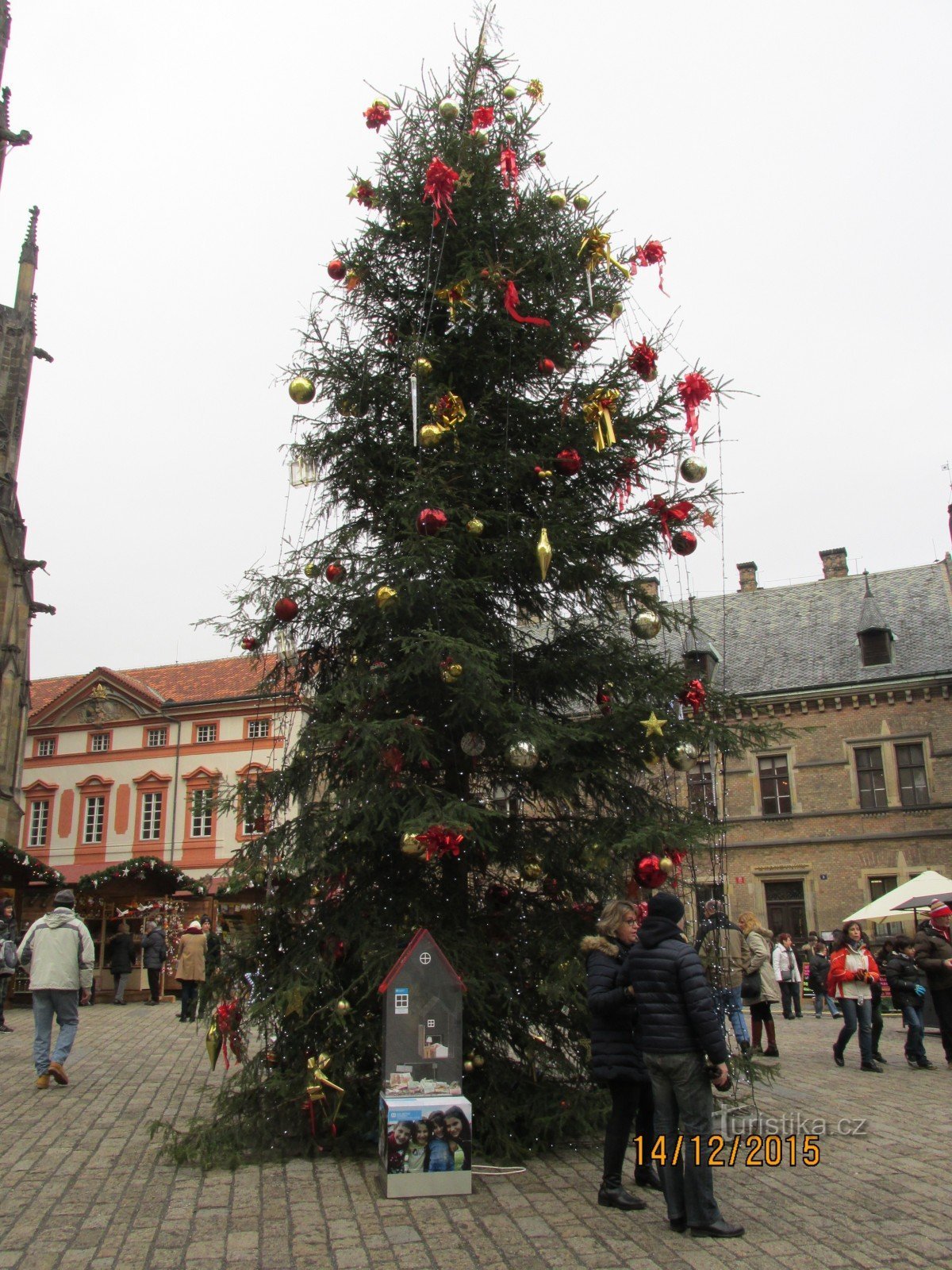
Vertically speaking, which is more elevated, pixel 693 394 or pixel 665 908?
pixel 693 394

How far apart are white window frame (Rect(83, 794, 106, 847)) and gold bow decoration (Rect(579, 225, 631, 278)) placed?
4257 centimetres

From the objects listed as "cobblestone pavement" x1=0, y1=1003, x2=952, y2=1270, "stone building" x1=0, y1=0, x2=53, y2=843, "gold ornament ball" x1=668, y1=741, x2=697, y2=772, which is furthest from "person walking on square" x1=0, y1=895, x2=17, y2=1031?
"stone building" x1=0, y1=0, x2=53, y2=843

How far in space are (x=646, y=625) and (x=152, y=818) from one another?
134ft

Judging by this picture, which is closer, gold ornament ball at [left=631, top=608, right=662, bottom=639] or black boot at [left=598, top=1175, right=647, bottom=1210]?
black boot at [left=598, top=1175, right=647, bottom=1210]

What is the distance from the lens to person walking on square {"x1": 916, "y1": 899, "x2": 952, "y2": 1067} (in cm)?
1238

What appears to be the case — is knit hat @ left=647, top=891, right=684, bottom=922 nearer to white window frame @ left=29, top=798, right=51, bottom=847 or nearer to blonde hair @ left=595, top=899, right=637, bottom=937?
blonde hair @ left=595, top=899, right=637, bottom=937

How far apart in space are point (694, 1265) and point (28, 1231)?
3452 mm

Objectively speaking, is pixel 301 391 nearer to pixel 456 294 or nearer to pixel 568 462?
pixel 456 294

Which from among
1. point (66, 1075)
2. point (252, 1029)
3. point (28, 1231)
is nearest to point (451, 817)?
point (252, 1029)

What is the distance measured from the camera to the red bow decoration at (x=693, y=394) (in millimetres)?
8578

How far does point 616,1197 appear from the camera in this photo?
616 centimetres

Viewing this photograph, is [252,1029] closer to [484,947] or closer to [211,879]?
[211,879]

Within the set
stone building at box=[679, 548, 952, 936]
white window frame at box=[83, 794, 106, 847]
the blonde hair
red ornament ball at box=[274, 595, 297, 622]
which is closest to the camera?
the blonde hair
